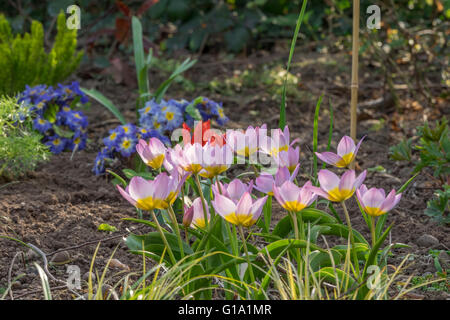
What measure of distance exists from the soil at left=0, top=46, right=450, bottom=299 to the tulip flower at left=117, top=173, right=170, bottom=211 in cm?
42

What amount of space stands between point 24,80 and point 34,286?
6.18ft

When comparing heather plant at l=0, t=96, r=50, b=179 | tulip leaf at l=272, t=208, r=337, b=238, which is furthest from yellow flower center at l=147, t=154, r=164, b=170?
heather plant at l=0, t=96, r=50, b=179

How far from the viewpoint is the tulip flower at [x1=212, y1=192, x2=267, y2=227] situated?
1.29m

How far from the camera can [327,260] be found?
1.53 meters

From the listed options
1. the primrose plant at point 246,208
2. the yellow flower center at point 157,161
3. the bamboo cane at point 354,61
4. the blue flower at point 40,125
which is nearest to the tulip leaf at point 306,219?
the primrose plant at point 246,208

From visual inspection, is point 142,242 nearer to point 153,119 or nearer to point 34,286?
point 34,286

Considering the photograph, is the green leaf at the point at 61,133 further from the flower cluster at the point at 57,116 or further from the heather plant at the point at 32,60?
the heather plant at the point at 32,60

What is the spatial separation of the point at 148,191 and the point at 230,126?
6.67 feet

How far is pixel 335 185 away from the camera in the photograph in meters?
1.35

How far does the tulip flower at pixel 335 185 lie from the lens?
133 centimetres

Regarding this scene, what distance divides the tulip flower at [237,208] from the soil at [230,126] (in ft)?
1.54

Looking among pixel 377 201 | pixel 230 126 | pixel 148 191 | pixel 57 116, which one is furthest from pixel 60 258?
pixel 230 126

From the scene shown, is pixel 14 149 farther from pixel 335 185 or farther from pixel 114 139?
pixel 335 185
